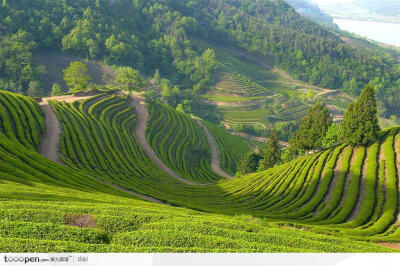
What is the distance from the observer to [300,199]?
43.9 meters

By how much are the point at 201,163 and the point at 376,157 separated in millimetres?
57320

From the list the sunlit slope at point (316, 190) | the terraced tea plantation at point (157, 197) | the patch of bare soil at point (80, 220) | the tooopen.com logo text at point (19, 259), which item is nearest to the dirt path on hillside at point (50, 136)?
the terraced tea plantation at point (157, 197)

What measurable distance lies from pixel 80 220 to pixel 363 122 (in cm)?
5275

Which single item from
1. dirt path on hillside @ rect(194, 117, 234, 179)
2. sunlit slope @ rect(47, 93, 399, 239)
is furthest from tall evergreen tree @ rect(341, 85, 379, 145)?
dirt path on hillside @ rect(194, 117, 234, 179)

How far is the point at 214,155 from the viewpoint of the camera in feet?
355

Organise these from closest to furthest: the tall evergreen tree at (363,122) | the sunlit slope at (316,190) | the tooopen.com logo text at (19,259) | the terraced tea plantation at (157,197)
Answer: the tooopen.com logo text at (19,259), the terraced tea plantation at (157,197), the sunlit slope at (316,190), the tall evergreen tree at (363,122)

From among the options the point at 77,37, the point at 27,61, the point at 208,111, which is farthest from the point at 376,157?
the point at 77,37

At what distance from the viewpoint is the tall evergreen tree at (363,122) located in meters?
52.7

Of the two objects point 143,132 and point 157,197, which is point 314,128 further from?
point 143,132

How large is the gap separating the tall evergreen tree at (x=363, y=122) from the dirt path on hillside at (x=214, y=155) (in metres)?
46.7

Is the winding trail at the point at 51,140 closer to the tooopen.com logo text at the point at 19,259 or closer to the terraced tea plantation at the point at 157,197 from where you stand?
the terraced tea plantation at the point at 157,197

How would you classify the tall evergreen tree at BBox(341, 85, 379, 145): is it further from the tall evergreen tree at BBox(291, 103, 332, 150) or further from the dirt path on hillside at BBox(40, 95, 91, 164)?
the dirt path on hillside at BBox(40, 95, 91, 164)

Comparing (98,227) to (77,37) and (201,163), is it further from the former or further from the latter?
(77,37)

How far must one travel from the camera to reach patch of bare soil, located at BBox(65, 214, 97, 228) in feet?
61.9
